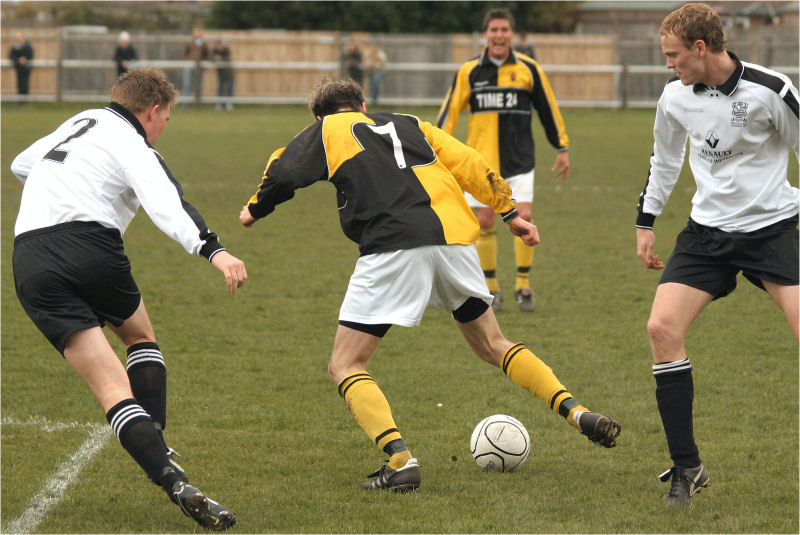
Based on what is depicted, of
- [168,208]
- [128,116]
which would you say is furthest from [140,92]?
[168,208]

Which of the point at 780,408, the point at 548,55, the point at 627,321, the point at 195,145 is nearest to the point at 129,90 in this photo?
the point at 780,408

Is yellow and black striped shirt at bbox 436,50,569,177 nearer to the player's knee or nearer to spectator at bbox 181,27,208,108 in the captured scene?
the player's knee

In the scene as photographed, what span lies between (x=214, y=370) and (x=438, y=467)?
2177mm

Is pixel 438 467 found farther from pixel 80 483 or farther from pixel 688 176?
pixel 688 176

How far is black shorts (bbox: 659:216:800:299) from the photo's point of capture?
4234 mm

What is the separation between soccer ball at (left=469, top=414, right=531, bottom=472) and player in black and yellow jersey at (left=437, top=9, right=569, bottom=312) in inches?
138

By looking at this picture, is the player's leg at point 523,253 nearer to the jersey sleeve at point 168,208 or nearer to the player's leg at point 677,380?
the player's leg at point 677,380

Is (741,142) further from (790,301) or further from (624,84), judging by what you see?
(624,84)

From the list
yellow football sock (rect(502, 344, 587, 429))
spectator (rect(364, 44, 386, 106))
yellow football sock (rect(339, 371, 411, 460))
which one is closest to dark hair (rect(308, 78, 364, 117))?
yellow football sock (rect(339, 371, 411, 460))

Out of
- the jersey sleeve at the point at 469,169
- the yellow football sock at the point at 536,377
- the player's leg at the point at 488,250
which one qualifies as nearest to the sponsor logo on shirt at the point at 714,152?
the jersey sleeve at the point at 469,169

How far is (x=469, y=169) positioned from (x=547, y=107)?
12.7 ft

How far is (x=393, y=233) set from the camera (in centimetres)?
459

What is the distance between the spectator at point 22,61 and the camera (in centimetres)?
2712

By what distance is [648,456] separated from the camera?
4984 millimetres
